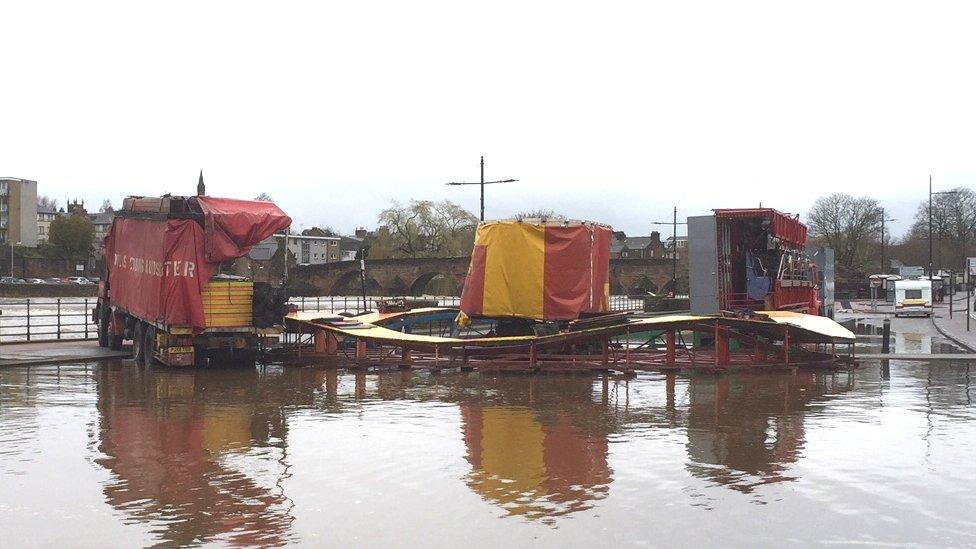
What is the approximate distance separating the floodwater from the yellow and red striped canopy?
399 cm

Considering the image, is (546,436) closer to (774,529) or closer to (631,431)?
(631,431)

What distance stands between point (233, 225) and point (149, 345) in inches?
148

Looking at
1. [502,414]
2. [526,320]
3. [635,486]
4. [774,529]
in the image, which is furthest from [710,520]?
[526,320]

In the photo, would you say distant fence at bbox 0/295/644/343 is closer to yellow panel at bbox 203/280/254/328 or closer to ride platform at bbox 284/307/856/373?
yellow panel at bbox 203/280/254/328

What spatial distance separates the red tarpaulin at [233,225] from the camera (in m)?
19.5

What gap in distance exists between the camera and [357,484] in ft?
29.7

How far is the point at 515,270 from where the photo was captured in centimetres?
2089

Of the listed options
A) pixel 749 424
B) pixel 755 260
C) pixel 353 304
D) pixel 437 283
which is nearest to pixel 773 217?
pixel 755 260

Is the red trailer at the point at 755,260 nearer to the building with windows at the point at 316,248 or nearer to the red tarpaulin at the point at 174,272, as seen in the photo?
the red tarpaulin at the point at 174,272

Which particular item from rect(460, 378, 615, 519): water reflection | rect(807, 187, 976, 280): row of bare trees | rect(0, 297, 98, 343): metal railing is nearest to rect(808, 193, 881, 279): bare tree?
rect(807, 187, 976, 280): row of bare trees

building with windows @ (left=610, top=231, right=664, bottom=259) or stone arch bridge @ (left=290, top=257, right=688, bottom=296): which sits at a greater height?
building with windows @ (left=610, top=231, right=664, bottom=259)

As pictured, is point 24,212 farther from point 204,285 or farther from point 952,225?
point 952,225

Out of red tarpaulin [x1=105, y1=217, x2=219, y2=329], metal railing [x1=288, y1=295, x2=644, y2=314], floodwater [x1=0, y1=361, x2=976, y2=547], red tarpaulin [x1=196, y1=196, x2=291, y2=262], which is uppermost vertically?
red tarpaulin [x1=196, y1=196, x2=291, y2=262]

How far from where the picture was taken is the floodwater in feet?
24.6
